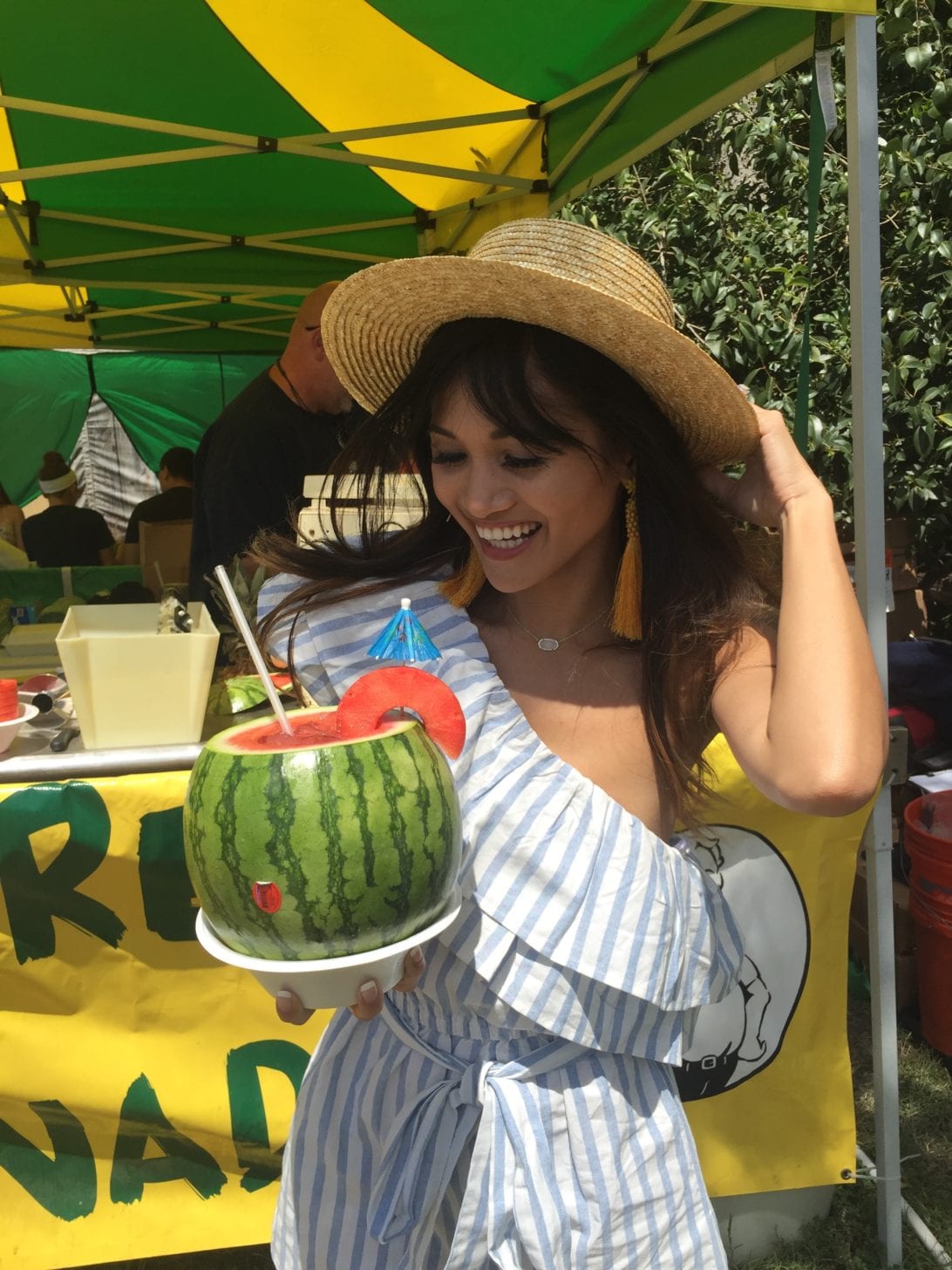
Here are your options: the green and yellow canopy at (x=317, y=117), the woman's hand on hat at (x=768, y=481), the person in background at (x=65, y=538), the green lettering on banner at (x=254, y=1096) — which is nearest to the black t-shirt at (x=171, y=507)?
the person in background at (x=65, y=538)

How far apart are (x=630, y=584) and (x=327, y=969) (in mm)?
785

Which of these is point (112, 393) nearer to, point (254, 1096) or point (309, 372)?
point (309, 372)

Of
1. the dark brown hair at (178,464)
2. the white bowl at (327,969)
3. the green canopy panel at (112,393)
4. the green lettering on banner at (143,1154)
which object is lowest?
the green lettering on banner at (143,1154)

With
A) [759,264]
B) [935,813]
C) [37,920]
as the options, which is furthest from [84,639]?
[759,264]

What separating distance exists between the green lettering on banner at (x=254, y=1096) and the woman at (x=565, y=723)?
0.95m

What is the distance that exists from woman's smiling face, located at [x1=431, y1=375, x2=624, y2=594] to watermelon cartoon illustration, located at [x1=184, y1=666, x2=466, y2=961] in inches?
14.9

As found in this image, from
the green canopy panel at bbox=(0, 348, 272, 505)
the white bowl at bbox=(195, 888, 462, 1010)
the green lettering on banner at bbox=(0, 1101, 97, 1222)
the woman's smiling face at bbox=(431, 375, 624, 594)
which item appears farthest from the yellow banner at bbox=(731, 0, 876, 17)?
the green canopy panel at bbox=(0, 348, 272, 505)

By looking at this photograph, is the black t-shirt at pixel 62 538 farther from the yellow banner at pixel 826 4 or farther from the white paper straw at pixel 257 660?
the white paper straw at pixel 257 660

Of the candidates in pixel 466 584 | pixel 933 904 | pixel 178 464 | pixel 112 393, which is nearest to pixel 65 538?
pixel 178 464

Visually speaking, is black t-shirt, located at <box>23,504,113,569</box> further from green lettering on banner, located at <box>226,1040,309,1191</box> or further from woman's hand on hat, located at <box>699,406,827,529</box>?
woman's hand on hat, located at <box>699,406,827,529</box>

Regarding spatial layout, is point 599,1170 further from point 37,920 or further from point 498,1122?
point 37,920

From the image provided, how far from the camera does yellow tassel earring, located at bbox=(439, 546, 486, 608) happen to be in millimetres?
1688

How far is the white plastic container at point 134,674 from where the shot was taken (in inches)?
87.9

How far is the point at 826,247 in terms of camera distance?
5500mm
